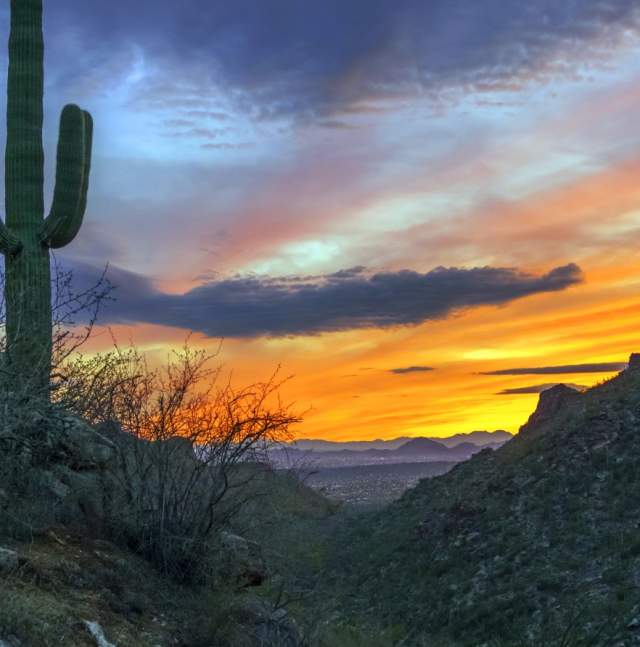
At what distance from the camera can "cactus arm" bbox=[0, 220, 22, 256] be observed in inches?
537

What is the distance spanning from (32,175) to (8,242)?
1.77m

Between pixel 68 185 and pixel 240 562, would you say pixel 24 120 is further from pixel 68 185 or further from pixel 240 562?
pixel 240 562

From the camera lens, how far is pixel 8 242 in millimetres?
13680

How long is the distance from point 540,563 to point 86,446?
48.2 ft

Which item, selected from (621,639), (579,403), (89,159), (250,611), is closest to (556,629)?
(621,639)

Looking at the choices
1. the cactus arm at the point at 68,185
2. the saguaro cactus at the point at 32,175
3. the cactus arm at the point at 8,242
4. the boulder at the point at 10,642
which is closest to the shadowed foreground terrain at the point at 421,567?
the boulder at the point at 10,642

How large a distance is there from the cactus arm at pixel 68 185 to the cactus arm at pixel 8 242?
50 centimetres

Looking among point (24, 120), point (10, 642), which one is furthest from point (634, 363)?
point (10, 642)

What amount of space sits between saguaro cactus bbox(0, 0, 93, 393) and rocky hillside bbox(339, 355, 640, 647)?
11.1 meters

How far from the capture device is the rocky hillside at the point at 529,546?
17484mm

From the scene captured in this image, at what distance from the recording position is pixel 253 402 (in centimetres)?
1107

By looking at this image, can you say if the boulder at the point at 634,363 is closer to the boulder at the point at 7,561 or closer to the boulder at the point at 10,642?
the boulder at the point at 7,561

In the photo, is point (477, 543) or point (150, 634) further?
point (477, 543)

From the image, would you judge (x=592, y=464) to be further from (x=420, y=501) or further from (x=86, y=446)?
(x=86, y=446)
